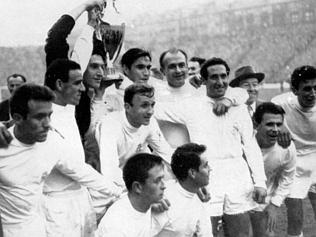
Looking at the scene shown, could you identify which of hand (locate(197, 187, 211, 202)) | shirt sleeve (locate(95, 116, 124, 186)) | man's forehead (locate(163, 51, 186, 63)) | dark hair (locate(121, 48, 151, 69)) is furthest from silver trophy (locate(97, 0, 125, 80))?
hand (locate(197, 187, 211, 202))

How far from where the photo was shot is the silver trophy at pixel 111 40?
210 inches

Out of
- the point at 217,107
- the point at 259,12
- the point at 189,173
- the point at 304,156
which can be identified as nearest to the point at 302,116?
the point at 304,156

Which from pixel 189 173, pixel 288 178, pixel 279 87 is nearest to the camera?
pixel 189 173

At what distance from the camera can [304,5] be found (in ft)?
66.8

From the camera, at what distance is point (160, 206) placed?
3.76 metres

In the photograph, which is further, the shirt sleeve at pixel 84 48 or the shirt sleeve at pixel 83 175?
the shirt sleeve at pixel 84 48

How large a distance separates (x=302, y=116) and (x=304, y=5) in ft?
51.0

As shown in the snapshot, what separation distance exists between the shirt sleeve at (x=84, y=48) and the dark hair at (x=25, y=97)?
1.23 meters

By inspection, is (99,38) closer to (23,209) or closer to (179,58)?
(179,58)

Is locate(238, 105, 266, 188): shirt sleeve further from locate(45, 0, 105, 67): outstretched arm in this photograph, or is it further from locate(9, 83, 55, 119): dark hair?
locate(9, 83, 55, 119): dark hair

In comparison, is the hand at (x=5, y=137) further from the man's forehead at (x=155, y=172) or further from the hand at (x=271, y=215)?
the hand at (x=271, y=215)

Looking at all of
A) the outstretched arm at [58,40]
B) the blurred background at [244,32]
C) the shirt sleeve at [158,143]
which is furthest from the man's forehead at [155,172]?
the blurred background at [244,32]

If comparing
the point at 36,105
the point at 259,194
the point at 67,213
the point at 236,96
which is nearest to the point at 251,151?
the point at 259,194

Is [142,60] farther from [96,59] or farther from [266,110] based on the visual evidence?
[266,110]
